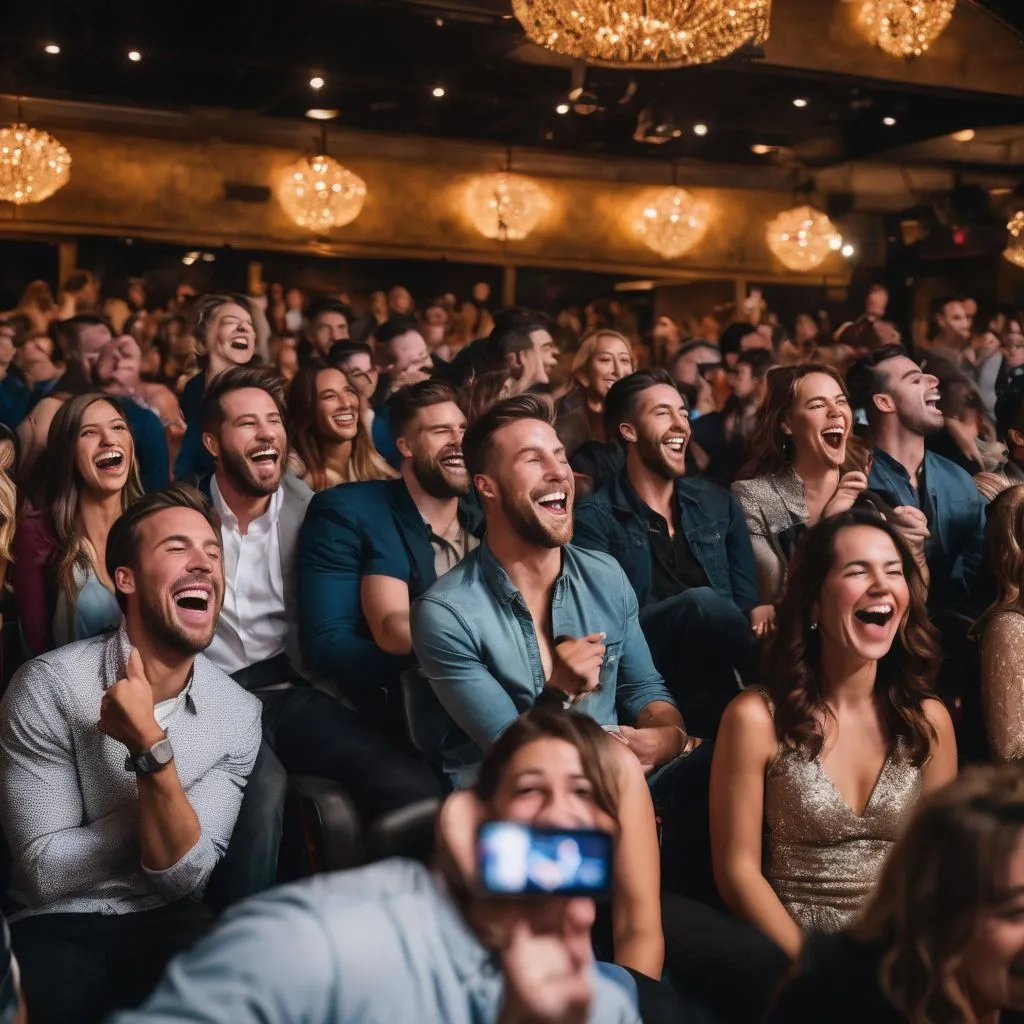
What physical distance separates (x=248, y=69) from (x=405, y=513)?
21.1 feet

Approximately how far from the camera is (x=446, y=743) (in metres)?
2.79

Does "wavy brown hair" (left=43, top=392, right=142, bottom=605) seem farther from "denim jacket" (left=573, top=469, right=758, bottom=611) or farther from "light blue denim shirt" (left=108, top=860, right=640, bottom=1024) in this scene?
"light blue denim shirt" (left=108, top=860, right=640, bottom=1024)

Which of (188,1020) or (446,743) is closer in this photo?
(188,1020)

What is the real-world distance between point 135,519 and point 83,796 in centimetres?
50

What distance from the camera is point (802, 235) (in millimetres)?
11117

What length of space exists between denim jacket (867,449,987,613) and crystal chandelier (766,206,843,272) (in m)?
7.19

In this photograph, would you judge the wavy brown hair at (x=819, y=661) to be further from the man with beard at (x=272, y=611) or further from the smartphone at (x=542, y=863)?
the smartphone at (x=542, y=863)

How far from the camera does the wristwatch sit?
2.20m

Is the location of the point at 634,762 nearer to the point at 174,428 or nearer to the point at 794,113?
the point at 174,428

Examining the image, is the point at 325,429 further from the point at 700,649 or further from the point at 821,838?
the point at 821,838

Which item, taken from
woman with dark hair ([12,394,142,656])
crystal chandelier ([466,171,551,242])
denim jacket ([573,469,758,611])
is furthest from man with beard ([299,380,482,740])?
crystal chandelier ([466,171,551,242])

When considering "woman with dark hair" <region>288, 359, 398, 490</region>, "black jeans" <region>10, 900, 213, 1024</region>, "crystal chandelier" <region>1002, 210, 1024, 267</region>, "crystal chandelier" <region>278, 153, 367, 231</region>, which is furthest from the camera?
"crystal chandelier" <region>1002, 210, 1024, 267</region>

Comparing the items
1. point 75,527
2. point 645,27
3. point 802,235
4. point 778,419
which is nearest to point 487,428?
point 75,527

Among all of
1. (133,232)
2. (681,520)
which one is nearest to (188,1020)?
(681,520)
